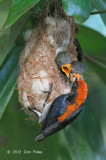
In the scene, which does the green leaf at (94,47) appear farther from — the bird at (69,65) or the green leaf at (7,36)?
the green leaf at (7,36)

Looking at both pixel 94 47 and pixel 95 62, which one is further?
pixel 94 47

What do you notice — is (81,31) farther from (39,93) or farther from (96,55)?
(39,93)

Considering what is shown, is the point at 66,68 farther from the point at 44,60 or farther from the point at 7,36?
the point at 7,36

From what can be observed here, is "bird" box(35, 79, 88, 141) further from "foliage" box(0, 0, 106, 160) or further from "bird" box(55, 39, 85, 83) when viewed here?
"foliage" box(0, 0, 106, 160)

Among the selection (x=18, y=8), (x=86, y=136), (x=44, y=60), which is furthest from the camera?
(x=86, y=136)

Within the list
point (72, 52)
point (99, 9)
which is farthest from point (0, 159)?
point (99, 9)

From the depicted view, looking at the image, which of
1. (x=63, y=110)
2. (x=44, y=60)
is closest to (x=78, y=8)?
(x=44, y=60)
